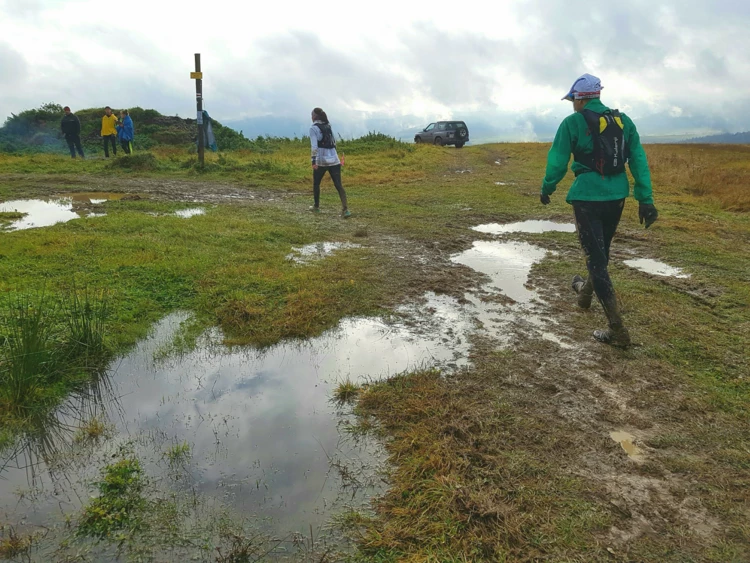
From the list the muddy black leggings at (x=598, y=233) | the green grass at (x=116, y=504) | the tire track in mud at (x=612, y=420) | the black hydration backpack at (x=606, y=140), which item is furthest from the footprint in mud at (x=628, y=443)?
the green grass at (x=116, y=504)

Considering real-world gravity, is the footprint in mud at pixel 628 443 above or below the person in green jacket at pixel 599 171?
below

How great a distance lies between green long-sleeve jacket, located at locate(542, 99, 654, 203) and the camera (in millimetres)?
4312

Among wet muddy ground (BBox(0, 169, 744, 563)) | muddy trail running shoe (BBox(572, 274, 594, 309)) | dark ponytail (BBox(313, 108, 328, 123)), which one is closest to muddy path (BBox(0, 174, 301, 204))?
dark ponytail (BBox(313, 108, 328, 123))

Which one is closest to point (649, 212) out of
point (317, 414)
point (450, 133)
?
point (317, 414)

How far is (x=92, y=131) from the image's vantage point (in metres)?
26.8

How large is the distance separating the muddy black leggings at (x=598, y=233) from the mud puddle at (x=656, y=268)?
8.58 feet

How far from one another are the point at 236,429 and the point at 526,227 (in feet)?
24.7

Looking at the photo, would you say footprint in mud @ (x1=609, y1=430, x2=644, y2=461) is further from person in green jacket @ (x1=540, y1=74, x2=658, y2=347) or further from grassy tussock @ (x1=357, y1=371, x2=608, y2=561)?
person in green jacket @ (x1=540, y1=74, x2=658, y2=347)

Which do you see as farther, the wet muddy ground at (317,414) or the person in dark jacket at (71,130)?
the person in dark jacket at (71,130)

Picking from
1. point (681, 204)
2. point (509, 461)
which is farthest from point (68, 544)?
point (681, 204)

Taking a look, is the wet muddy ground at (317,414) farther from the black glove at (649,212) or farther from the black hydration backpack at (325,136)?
the black hydration backpack at (325,136)

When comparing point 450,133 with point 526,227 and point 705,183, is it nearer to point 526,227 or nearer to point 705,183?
point 705,183

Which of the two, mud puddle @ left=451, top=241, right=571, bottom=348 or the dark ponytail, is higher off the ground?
the dark ponytail

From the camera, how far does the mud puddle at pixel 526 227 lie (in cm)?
909
